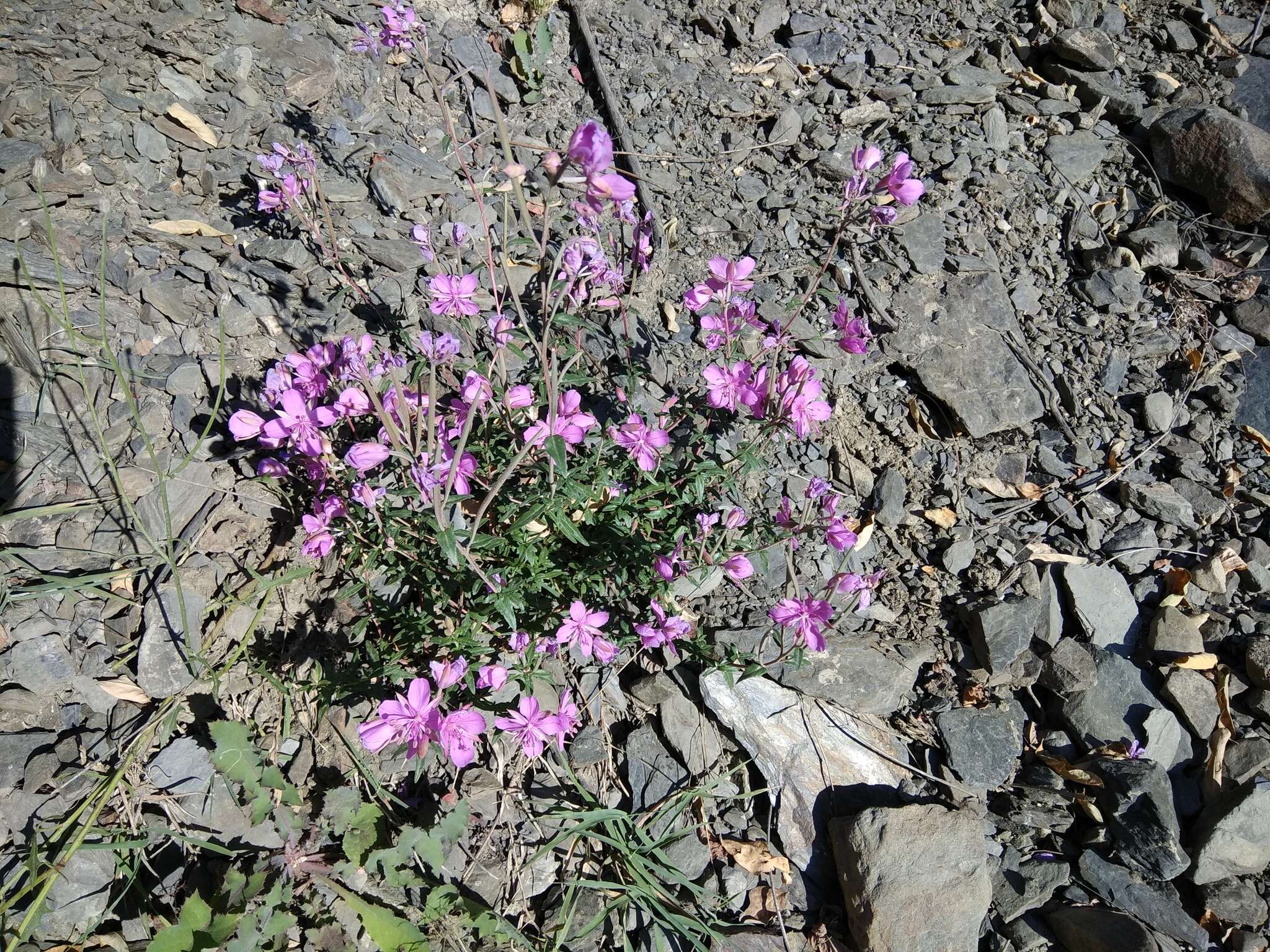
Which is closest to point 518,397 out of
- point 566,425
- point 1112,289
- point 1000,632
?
point 566,425

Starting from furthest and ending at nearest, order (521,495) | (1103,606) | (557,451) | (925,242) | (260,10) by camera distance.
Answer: (925,242), (260,10), (1103,606), (521,495), (557,451)

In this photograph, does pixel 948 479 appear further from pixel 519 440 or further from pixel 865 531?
pixel 519 440

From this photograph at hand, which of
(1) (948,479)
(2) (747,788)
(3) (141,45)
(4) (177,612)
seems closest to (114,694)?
(4) (177,612)

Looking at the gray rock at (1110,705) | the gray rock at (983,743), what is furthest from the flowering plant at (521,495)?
the gray rock at (1110,705)

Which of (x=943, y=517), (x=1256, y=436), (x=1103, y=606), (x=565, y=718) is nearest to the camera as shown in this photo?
(x=565, y=718)

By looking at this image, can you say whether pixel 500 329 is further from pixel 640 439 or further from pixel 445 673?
pixel 445 673

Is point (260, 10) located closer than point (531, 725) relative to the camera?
No
